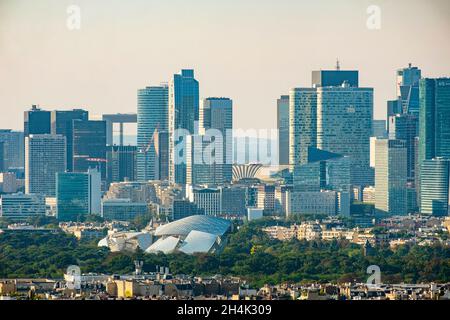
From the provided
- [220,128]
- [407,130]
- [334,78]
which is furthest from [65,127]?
[407,130]

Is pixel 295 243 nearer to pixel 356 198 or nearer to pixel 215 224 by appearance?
pixel 215 224

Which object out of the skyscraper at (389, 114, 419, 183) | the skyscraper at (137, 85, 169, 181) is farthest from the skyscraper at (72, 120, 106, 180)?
the skyscraper at (389, 114, 419, 183)

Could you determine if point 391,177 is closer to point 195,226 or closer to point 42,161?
point 42,161

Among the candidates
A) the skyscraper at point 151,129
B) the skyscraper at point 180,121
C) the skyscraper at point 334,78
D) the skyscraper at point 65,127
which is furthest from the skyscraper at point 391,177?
the skyscraper at point 65,127

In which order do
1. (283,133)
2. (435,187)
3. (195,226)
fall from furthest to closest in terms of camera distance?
1. (283,133)
2. (435,187)
3. (195,226)

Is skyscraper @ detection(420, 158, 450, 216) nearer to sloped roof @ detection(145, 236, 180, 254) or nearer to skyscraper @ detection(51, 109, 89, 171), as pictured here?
skyscraper @ detection(51, 109, 89, 171)

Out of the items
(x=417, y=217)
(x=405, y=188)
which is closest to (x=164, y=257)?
(x=417, y=217)

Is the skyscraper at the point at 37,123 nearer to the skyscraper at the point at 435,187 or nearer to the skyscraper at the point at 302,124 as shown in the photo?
the skyscraper at the point at 302,124
